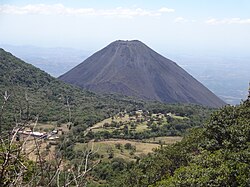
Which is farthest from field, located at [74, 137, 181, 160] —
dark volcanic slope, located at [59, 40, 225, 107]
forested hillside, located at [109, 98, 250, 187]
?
dark volcanic slope, located at [59, 40, 225, 107]

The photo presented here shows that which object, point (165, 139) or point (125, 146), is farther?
point (165, 139)


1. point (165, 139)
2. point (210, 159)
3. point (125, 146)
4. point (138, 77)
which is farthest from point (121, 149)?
point (138, 77)

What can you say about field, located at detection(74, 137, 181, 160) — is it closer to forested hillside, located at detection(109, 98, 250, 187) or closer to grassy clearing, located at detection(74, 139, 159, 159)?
grassy clearing, located at detection(74, 139, 159, 159)

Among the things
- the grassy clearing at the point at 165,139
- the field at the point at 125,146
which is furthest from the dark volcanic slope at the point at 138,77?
the field at the point at 125,146

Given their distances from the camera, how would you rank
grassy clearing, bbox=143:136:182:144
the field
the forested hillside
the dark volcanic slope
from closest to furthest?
the forested hillside → the field → grassy clearing, bbox=143:136:182:144 → the dark volcanic slope

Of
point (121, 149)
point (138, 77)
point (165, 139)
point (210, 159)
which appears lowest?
point (121, 149)

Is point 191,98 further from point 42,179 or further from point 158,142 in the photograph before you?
point 42,179

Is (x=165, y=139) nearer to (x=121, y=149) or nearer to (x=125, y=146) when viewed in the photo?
(x=125, y=146)

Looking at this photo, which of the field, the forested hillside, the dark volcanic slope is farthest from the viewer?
the dark volcanic slope

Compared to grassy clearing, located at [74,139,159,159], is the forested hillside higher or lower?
higher
